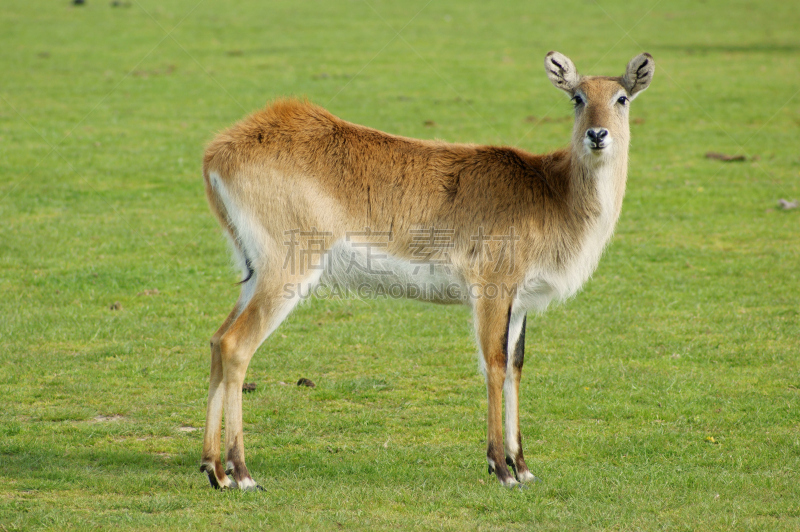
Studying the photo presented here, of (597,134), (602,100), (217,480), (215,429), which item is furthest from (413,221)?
(217,480)

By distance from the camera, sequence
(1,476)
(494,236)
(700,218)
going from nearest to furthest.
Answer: (1,476) → (494,236) → (700,218)

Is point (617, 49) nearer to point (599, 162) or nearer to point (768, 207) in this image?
point (768, 207)

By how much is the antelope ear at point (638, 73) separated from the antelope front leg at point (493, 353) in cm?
202

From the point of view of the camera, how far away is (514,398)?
21.3ft

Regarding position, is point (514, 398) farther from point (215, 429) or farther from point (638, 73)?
point (638, 73)

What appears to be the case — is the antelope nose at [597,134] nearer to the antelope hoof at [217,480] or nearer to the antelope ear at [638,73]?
the antelope ear at [638,73]

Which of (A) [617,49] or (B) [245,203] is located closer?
(B) [245,203]

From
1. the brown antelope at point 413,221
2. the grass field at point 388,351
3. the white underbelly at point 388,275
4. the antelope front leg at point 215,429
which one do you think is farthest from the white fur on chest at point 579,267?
the antelope front leg at point 215,429

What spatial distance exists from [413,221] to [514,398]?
1535 mm

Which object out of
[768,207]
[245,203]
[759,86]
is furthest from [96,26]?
[245,203]

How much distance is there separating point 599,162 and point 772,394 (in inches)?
116

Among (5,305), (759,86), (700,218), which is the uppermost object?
(759,86)

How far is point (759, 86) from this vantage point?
920 inches

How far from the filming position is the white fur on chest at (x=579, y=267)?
650 cm
